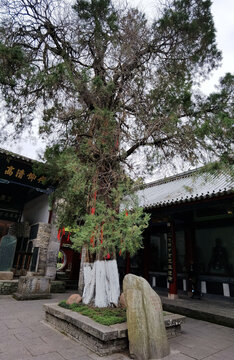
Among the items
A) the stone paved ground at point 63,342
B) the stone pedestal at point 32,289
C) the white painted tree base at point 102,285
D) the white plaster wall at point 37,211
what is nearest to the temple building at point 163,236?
the white plaster wall at point 37,211

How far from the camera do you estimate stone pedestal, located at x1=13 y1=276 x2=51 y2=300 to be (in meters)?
6.97

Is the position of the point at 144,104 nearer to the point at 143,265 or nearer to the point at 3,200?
the point at 143,265

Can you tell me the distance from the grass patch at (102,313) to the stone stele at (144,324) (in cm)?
46

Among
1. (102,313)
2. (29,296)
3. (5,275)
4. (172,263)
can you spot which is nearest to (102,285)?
(102,313)

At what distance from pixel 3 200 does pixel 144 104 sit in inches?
365

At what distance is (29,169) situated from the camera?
30.1 feet

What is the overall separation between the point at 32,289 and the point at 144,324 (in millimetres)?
5340

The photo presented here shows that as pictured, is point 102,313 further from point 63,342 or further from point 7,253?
point 7,253

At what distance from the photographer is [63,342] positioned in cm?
349

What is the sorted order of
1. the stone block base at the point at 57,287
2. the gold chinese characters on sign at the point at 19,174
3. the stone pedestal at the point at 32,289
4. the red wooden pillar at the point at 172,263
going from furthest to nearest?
the gold chinese characters on sign at the point at 19,174, the stone block base at the point at 57,287, the red wooden pillar at the point at 172,263, the stone pedestal at the point at 32,289

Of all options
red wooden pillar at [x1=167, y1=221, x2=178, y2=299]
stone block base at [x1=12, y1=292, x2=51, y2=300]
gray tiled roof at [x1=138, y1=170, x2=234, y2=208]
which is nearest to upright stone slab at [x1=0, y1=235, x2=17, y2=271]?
stone block base at [x1=12, y1=292, x2=51, y2=300]

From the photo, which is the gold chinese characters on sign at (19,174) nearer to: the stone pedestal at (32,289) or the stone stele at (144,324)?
the stone pedestal at (32,289)

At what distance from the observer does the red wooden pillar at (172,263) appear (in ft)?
23.4

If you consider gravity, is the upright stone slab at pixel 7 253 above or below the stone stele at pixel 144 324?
above
